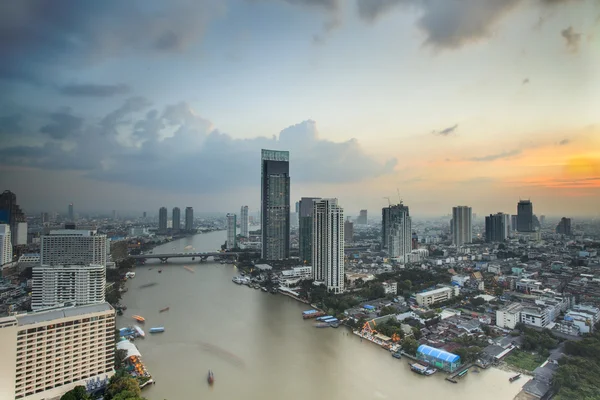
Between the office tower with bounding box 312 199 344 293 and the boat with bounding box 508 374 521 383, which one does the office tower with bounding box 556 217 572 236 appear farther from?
the office tower with bounding box 312 199 344 293

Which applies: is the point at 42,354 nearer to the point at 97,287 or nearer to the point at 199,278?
the point at 97,287

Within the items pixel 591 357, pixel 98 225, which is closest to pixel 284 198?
pixel 98 225

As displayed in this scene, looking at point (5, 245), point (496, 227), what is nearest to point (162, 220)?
point (5, 245)

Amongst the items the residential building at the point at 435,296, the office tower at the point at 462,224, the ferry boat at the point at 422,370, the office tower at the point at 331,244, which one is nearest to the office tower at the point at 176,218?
the office tower at the point at 331,244

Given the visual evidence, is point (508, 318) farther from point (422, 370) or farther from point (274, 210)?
point (274, 210)

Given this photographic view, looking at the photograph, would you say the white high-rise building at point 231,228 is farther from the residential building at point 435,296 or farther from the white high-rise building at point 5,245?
the residential building at point 435,296

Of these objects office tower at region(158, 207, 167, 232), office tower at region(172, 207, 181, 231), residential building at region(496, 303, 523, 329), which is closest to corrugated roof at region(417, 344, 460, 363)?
residential building at region(496, 303, 523, 329)
